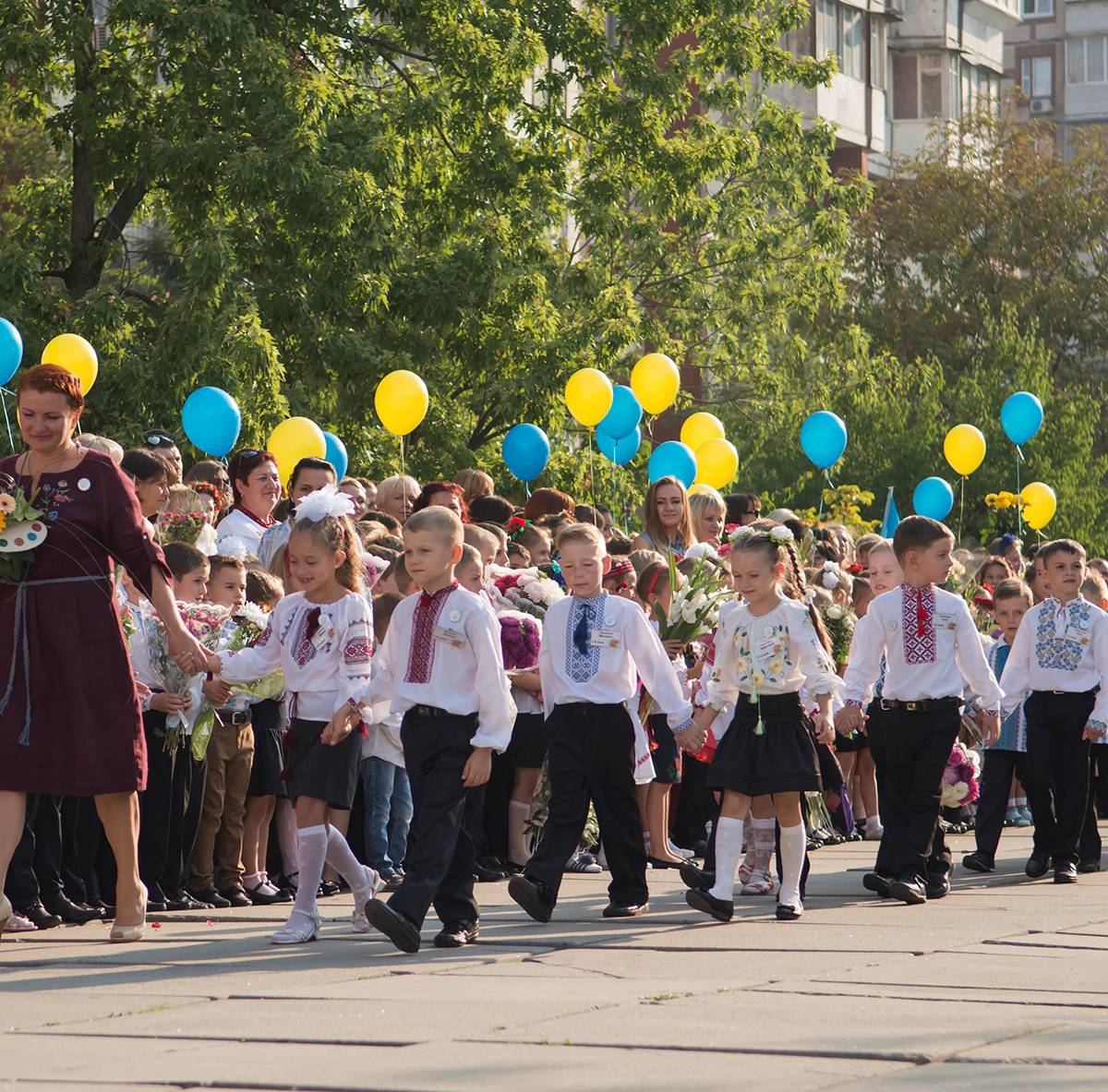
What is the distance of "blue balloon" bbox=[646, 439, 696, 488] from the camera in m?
18.4

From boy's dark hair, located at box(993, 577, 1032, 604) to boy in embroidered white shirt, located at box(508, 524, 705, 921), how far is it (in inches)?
180

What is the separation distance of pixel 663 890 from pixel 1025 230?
3919 cm

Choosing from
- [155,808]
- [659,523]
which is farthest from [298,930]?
[659,523]

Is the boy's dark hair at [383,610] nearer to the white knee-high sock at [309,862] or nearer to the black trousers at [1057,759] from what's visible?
the white knee-high sock at [309,862]

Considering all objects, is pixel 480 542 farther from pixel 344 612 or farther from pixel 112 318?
pixel 112 318

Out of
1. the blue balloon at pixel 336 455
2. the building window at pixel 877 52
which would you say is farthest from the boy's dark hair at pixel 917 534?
the building window at pixel 877 52

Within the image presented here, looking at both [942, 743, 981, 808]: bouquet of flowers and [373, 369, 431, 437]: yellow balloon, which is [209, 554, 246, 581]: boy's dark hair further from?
[373, 369, 431, 437]: yellow balloon

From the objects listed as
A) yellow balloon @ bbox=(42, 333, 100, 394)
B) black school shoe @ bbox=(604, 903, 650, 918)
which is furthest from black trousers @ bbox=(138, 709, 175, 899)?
yellow balloon @ bbox=(42, 333, 100, 394)

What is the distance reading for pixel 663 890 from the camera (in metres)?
11.0

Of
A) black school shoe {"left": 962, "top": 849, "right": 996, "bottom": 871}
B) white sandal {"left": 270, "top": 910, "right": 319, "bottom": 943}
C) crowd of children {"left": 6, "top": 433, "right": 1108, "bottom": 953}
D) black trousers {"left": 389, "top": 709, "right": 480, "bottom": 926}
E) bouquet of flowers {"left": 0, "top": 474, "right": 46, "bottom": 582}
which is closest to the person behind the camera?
bouquet of flowers {"left": 0, "top": 474, "right": 46, "bottom": 582}

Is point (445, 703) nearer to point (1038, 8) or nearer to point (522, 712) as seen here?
point (522, 712)

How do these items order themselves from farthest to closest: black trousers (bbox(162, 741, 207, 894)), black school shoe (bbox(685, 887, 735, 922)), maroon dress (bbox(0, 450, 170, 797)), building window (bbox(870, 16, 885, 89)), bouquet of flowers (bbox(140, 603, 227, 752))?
building window (bbox(870, 16, 885, 89)) < black trousers (bbox(162, 741, 207, 894)) < bouquet of flowers (bbox(140, 603, 227, 752)) < black school shoe (bbox(685, 887, 735, 922)) < maroon dress (bbox(0, 450, 170, 797))

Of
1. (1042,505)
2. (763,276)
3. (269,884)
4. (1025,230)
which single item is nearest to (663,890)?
(269,884)

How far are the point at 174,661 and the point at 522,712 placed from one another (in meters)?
2.53
